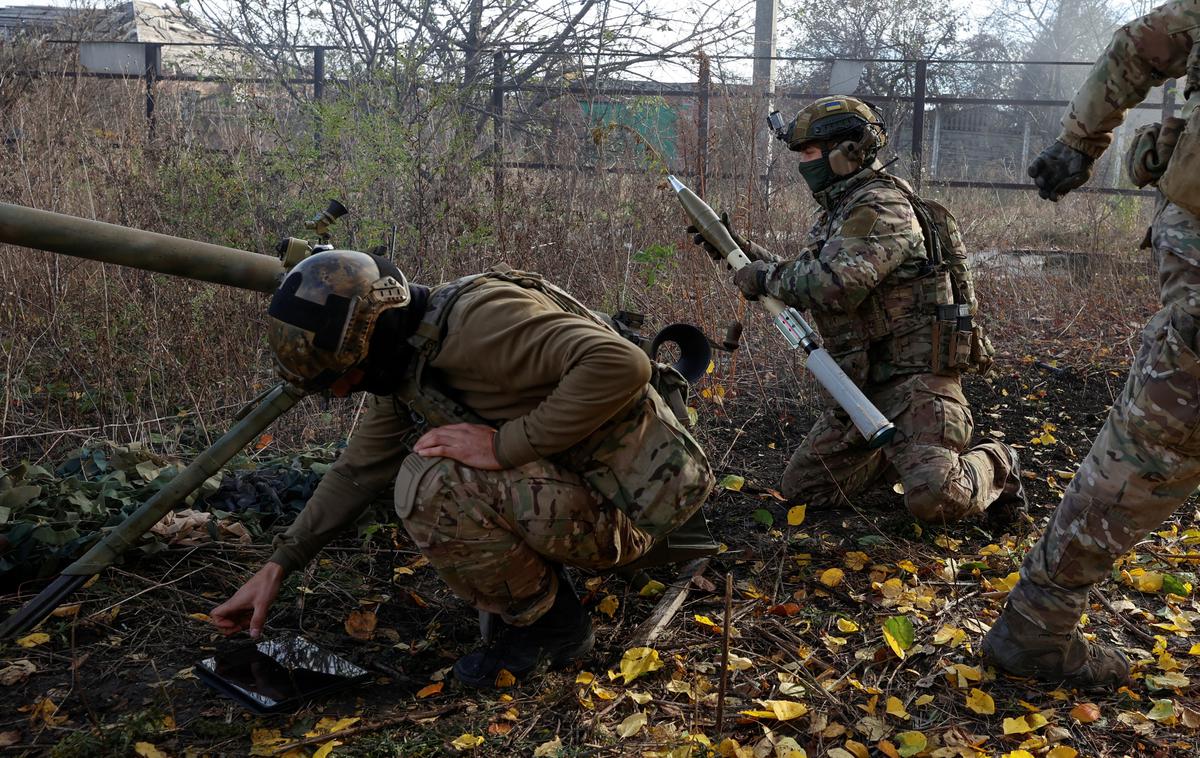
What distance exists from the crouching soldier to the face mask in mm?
1678

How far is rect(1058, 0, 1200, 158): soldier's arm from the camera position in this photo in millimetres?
2484

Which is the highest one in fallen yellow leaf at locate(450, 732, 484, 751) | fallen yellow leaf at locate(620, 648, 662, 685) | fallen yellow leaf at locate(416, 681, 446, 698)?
fallen yellow leaf at locate(620, 648, 662, 685)

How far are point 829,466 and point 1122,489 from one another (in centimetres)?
165

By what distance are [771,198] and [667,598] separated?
4528mm

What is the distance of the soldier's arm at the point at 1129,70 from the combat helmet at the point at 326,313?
6.23 ft

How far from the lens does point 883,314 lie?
3965 mm

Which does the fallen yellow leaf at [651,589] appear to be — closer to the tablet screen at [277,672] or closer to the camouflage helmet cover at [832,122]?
the tablet screen at [277,672]

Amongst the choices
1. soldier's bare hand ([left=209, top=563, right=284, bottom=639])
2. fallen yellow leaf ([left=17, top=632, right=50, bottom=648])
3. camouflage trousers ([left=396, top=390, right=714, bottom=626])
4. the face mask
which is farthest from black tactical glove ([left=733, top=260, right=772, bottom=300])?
fallen yellow leaf ([left=17, top=632, right=50, bottom=648])

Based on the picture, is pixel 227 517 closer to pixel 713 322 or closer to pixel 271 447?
pixel 271 447

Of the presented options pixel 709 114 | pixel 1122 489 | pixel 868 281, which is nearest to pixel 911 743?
pixel 1122 489

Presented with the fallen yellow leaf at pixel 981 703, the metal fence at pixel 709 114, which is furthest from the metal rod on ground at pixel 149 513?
the metal fence at pixel 709 114

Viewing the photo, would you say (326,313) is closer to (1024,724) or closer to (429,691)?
(429,691)

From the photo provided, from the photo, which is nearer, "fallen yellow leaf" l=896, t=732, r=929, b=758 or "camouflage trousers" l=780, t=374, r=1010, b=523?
"fallen yellow leaf" l=896, t=732, r=929, b=758

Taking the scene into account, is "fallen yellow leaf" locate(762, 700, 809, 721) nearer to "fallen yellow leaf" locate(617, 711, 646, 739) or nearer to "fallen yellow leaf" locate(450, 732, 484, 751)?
"fallen yellow leaf" locate(617, 711, 646, 739)
